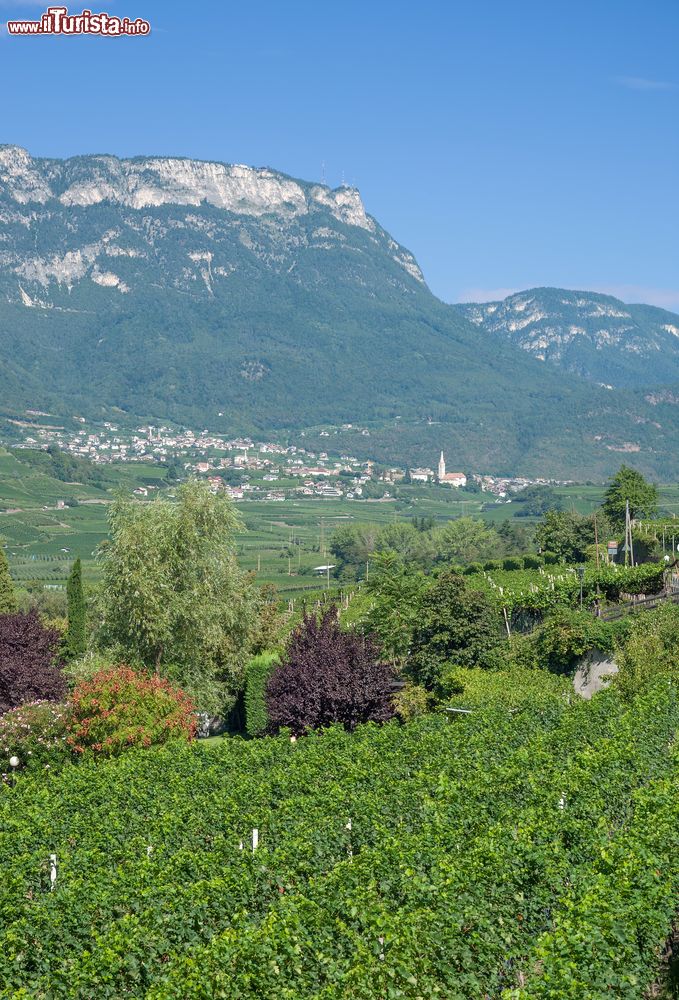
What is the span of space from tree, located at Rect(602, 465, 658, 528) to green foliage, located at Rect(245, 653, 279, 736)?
42898mm

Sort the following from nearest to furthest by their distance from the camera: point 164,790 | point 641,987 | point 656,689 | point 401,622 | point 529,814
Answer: point 641,987 < point 529,814 < point 164,790 < point 656,689 < point 401,622

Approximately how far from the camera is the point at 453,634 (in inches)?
1684

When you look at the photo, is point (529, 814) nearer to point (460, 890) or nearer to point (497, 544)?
point (460, 890)

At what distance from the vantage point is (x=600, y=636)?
134ft

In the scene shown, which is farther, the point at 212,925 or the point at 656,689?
the point at 656,689

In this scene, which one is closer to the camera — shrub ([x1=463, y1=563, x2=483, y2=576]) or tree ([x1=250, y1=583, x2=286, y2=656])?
tree ([x1=250, y1=583, x2=286, y2=656])

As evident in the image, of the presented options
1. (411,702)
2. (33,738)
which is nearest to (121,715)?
(33,738)

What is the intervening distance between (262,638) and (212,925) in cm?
3016

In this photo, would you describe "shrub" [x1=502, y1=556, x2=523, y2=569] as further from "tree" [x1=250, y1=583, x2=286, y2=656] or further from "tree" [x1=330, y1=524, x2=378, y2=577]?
"tree" [x1=330, y1=524, x2=378, y2=577]

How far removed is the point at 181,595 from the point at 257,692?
430 cm

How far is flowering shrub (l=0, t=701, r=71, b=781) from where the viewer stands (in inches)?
1363

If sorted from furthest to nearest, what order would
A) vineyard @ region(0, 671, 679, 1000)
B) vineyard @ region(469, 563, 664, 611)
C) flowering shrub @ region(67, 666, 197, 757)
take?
1. vineyard @ region(469, 563, 664, 611)
2. flowering shrub @ region(67, 666, 197, 757)
3. vineyard @ region(0, 671, 679, 1000)

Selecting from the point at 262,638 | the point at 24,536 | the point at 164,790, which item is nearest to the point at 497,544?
the point at 24,536

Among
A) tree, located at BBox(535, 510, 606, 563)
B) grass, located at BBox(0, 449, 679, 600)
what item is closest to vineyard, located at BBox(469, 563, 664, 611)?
tree, located at BBox(535, 510, 606, 563)
